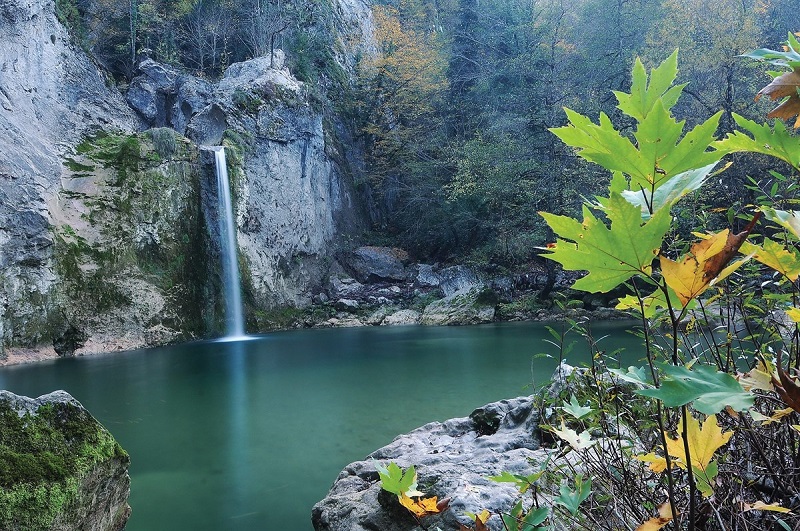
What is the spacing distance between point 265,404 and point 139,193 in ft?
27.9

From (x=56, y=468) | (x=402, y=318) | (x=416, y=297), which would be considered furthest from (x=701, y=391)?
(x=416, y=297)

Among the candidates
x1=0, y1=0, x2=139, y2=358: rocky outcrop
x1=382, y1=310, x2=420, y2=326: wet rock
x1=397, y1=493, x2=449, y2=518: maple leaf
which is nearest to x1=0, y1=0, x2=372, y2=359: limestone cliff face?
x1=0, y1=0, x2=139, y2=358: rocky outcrop

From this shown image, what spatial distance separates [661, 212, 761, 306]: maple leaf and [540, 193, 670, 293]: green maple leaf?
0.9 inches

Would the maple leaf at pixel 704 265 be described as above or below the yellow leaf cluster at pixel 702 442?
above

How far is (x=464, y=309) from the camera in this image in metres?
13.1

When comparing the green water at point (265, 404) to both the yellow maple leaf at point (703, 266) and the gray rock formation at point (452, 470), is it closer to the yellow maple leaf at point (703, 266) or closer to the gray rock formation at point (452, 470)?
the gray rock formation at point (452, 470)

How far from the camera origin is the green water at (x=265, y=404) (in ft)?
9.88

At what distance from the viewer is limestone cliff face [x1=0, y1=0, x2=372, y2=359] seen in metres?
9.59

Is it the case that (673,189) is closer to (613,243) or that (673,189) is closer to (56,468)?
(613,243)

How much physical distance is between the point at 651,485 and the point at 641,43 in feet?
59.4

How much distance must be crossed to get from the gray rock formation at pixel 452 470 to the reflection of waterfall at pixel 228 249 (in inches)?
423

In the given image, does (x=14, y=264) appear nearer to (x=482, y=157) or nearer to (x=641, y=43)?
(x=482, y=157)

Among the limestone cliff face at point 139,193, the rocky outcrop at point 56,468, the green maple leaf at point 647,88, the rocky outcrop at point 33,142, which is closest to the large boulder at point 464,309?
the limestone cliff face at point 139,193

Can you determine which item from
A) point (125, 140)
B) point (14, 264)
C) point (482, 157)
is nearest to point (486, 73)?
point (482, 157)
